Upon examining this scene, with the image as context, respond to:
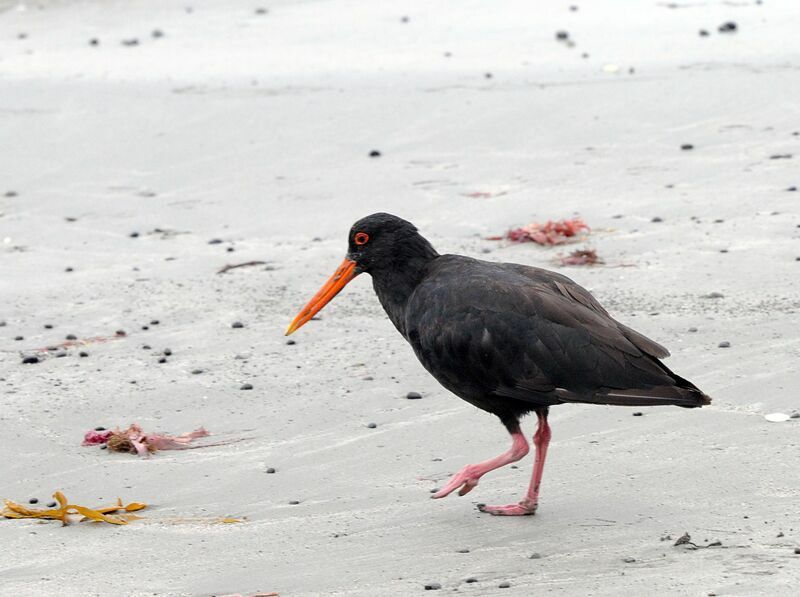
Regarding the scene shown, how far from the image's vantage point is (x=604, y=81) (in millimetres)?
11945

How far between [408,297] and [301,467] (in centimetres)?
82

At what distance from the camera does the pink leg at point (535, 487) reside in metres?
5.18

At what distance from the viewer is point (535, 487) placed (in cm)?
523

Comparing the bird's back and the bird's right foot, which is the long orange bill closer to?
the bird's back

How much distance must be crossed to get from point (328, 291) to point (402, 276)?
62cm

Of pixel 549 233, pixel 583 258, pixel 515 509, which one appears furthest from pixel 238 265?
pixel 515 509

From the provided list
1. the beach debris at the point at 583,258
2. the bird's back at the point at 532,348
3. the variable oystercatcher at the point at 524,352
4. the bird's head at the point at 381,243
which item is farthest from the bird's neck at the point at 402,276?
the beach debris at the point at 583,258

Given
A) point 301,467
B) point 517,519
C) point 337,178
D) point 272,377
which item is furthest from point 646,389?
point 337,178

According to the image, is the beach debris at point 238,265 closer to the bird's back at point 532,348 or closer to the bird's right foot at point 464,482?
the bird's back at point 532,348

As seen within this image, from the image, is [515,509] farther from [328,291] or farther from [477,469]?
[328,291]

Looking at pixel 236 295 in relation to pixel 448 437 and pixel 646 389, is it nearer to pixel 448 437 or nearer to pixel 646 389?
pixel 448 437

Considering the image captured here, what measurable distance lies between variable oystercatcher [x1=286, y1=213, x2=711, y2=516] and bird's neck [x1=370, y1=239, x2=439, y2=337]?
0.16 m

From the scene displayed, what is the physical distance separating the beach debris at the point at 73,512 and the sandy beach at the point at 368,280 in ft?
0.14

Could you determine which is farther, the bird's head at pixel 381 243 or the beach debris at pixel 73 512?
the bird's head at pixel 381 243
